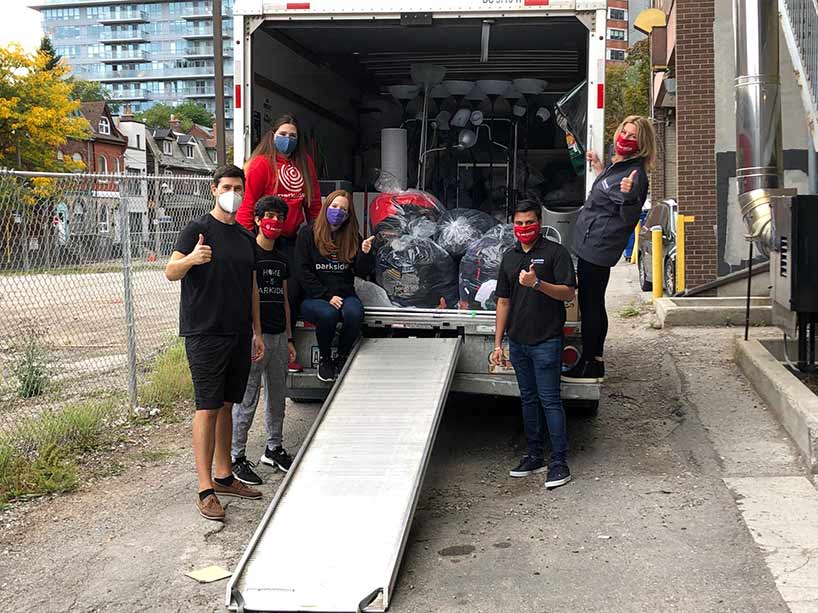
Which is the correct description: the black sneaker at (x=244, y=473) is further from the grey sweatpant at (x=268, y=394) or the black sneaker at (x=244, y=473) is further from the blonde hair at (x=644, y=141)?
the blonde hair at (x=644, y=141)

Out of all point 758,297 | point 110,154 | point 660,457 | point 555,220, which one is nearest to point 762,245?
point 555,220

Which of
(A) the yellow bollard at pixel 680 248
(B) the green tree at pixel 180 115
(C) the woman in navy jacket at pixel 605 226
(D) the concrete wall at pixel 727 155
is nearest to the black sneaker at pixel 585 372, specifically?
(C) the woman in navy jacket at pixel 605 226

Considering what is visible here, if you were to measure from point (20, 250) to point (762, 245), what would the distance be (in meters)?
6.15

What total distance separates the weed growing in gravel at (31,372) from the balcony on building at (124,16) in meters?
187

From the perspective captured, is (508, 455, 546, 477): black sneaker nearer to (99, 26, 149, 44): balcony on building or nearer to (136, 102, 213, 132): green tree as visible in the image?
(136, 102, 213, 132): green tree

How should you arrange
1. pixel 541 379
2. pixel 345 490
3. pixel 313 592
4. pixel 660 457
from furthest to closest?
pixel 660 457 → pixel 541 379 → pixel 345 490 → pixel 313 592

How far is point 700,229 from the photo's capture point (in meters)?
13.4

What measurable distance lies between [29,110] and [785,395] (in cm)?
3725

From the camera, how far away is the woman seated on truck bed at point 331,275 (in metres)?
6.43

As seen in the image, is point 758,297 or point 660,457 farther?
point 758,297

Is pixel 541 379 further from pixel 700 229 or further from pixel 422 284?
pixel 700 229

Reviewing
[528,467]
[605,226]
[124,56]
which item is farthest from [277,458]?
[124,56]

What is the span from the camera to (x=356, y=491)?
5.01 m

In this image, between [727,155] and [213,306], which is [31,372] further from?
[727,155]
